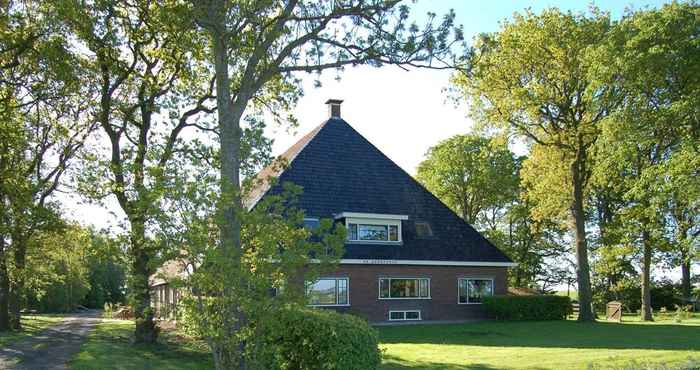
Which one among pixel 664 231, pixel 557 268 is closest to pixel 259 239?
pixel 664 231

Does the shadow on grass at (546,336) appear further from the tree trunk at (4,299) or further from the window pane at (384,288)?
the tree trunk at (4,299)

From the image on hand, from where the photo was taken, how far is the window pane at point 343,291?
27.2m

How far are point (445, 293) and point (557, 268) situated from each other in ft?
91.1

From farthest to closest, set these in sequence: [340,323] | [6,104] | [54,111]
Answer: [54,111] → [6,104] → [340,323]

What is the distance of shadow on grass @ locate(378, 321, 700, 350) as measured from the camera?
17734mm

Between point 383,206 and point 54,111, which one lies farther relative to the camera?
point 383,206

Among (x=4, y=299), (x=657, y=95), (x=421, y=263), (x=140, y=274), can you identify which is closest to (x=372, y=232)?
(x=421, y=263)

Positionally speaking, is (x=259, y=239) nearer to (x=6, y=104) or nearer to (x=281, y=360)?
(x=281, y=360)

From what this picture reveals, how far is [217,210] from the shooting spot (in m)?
8.70

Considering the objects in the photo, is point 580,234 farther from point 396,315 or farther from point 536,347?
point 536,347

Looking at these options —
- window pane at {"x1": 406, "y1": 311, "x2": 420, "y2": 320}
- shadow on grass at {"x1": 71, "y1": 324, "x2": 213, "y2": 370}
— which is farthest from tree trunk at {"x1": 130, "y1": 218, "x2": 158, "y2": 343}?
window pane at {"x1": 406, "y1": 311, "x2": 420, "y2": 320}

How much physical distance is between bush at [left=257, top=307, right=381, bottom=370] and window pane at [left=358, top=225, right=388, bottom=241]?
17225 mm

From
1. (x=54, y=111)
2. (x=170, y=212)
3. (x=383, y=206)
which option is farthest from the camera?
(x=383, y=206)

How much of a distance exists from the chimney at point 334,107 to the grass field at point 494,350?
470 inches
